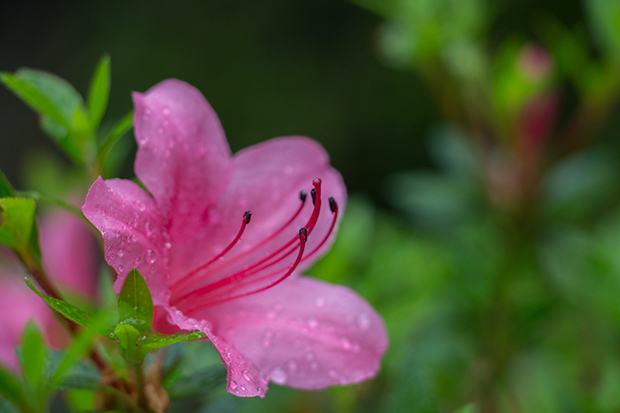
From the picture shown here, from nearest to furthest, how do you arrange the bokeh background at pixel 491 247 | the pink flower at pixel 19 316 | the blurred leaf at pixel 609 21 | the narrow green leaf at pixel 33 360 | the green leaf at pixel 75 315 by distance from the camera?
the green leaf at pixel 75 315 → the narrow green leaf at pixel 33 360 → the pink flower at pixel 19 316 → the bokeh background at pixel 491 247 → the blurred leaf at pixel 609 21

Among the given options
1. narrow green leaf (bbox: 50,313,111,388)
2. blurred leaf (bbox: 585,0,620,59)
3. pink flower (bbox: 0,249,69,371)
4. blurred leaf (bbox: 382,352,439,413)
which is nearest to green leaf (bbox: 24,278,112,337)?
narrow green leaf (bbox: 50,313,111,388)

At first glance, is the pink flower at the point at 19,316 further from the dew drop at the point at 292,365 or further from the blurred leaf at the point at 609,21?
the blurred leaf at the point at 609,21

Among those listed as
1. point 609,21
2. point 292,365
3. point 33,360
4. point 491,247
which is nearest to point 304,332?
point 292,365

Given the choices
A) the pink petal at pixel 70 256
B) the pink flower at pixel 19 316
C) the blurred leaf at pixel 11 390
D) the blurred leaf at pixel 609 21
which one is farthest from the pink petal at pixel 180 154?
the blurred leaf at pixel 609 21

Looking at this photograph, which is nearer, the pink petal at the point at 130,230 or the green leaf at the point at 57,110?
the pink petal at the point at 130,230

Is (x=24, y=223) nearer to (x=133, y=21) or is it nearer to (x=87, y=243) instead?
(x=87, y=243)

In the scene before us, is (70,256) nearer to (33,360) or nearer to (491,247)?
(33,360)
